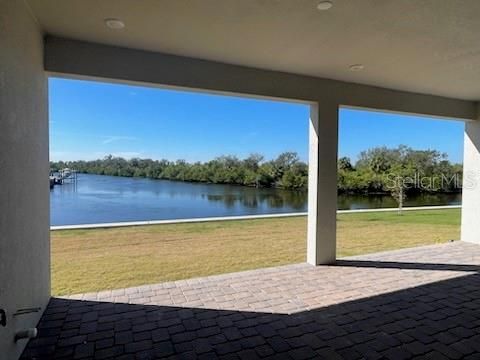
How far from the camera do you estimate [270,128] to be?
15.5 m

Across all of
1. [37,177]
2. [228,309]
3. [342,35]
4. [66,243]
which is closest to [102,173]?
[66,243]

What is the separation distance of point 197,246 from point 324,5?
14.9ft

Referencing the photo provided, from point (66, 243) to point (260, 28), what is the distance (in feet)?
17.1

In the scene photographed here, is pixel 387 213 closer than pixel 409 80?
No

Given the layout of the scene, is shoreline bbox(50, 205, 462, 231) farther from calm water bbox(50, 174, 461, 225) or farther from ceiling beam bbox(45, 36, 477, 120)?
ceiling beam bbox(45, 36, 477, 120)

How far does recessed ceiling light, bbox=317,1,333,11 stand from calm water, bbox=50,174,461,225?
573 cm

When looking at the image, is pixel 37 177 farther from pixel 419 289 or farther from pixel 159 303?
pixel 419 289

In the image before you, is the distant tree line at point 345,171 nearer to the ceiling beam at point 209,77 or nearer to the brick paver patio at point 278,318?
the ceiling beam at point 209,77

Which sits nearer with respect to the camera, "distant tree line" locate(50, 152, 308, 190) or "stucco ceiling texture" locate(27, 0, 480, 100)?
"stucco ceiling texture" locate(27, 0, 480, 100)

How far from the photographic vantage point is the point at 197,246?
5.80 meters

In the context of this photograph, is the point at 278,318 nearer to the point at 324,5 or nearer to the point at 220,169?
the point at 324,5

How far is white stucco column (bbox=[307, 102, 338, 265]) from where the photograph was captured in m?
4.33

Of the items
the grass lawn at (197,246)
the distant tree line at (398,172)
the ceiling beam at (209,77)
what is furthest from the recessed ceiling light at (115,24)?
the distant tree line at (398,172)

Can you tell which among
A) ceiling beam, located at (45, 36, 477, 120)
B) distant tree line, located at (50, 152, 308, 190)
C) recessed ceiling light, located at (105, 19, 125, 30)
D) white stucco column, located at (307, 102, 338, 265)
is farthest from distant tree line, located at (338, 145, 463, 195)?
recessed ceiling light, located at (105, 19, 125, 30)
